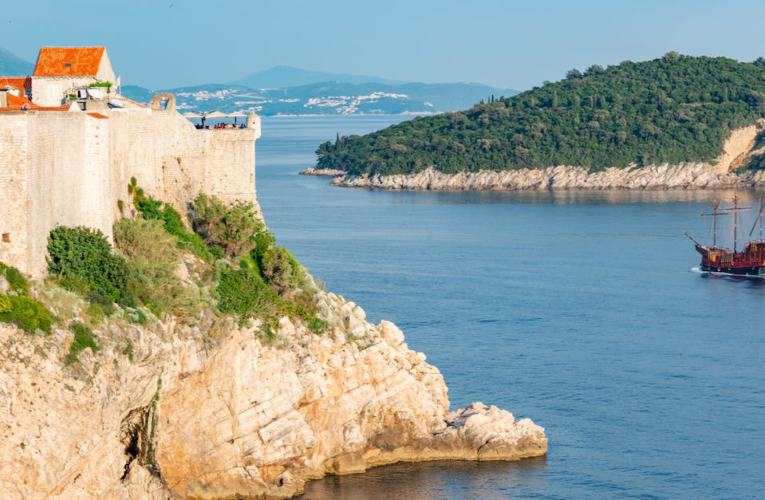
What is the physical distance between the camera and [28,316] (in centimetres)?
2394

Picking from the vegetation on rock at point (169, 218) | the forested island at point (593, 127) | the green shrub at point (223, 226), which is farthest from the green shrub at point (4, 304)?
the forested island at point (593, 127)

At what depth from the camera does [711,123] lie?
158 meters

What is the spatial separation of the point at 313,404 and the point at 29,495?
10.3m

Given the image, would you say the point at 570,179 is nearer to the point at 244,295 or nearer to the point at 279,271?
the point at 279,271

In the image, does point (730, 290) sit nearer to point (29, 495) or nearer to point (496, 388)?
point (496, 388)

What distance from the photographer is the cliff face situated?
2362 centimetres

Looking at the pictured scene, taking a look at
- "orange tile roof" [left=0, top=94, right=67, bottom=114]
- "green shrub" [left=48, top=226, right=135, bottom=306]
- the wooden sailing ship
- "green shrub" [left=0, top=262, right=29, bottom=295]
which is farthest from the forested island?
"green shrub" [left=0, top=262, right=29, bottom=295]

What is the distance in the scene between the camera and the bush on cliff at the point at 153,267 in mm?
28266

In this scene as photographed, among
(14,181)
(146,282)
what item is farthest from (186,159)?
(14,181)

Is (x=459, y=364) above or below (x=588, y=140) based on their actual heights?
below

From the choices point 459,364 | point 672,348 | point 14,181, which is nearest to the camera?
point 14,181

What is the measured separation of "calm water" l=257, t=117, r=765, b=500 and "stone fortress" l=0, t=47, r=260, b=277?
8766 millimetres

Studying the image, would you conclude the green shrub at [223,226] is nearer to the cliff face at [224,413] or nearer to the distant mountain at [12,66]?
the cliff face at [224,413]

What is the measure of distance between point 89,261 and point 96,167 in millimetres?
2114
